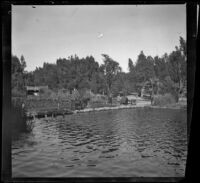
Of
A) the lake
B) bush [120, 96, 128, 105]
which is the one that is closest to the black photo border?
the lake

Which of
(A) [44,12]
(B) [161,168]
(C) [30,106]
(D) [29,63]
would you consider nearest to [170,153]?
(B) [161,168]

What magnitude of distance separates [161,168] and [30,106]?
4.54 feet

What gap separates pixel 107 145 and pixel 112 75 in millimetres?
778

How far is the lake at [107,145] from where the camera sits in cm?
206

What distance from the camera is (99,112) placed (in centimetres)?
244

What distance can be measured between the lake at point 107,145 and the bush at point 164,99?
8 centimetres

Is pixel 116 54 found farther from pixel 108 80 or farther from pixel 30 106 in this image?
pixel 30 106

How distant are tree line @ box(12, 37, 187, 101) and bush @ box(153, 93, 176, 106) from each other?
0.05 m

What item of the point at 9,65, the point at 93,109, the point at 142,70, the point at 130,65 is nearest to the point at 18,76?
the point at 9,65

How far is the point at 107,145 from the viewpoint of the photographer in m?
2.49

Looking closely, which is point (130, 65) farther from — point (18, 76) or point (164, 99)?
point (18, 76)

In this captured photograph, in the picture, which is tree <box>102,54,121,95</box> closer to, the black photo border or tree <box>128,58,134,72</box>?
tree <box>128,58,134,72</box>

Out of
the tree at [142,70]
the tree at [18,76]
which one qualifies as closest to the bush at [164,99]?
the tree at [142,70]

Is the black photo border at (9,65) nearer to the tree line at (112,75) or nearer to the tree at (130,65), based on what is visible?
the tree line at (112,75)
